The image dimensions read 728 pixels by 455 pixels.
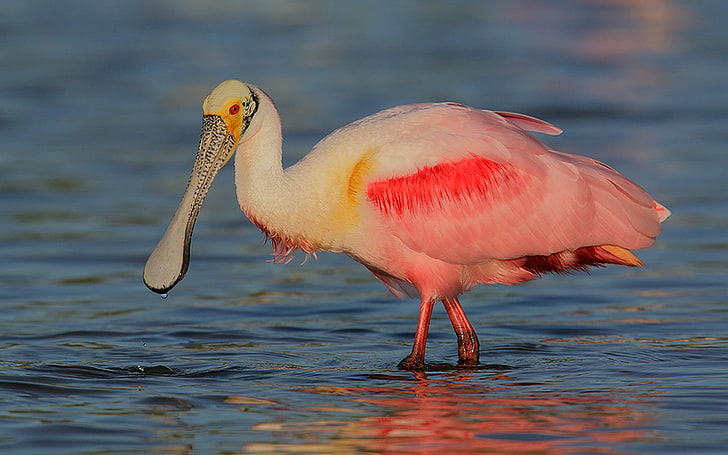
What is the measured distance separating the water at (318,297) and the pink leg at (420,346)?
114mm

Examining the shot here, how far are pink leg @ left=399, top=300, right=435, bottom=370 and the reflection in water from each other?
1.71ft

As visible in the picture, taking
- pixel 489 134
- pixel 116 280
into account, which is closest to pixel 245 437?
pixel 489 134

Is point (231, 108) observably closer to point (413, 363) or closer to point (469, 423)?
point (413, 363)

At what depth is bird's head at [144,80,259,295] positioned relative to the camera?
29.6ft

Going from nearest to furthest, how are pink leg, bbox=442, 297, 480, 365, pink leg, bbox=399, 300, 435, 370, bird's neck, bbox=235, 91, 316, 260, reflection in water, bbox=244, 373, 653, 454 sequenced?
1. reflection in water, bbox=244, 373, 653, 454
2. bird's neck, bbox=235, 91, 316, 260
3. pink leg, bbox=399, 300, 435, 370
4. pink leg, bbox=442, 297, 480, 365

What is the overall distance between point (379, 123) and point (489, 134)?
68 centimetres

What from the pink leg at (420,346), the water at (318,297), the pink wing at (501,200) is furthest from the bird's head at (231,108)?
the pink leg at (420,346)

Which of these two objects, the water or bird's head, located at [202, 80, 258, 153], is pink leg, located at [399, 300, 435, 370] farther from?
bird's head, located at [202, 80, 258, 153]

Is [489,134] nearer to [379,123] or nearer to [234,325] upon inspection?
[379,123]

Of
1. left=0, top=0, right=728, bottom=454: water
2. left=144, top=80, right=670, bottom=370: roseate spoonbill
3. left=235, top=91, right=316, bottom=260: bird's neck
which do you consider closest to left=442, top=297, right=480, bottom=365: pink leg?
left=144, top=80, right=670, bottom=370: roseate spoonbill

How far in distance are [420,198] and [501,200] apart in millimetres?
555

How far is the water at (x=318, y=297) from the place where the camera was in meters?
7.54

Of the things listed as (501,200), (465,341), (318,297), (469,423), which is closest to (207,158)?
(501,200)

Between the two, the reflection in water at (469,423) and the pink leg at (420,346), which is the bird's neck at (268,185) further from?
the reflection in water at (469,423)
